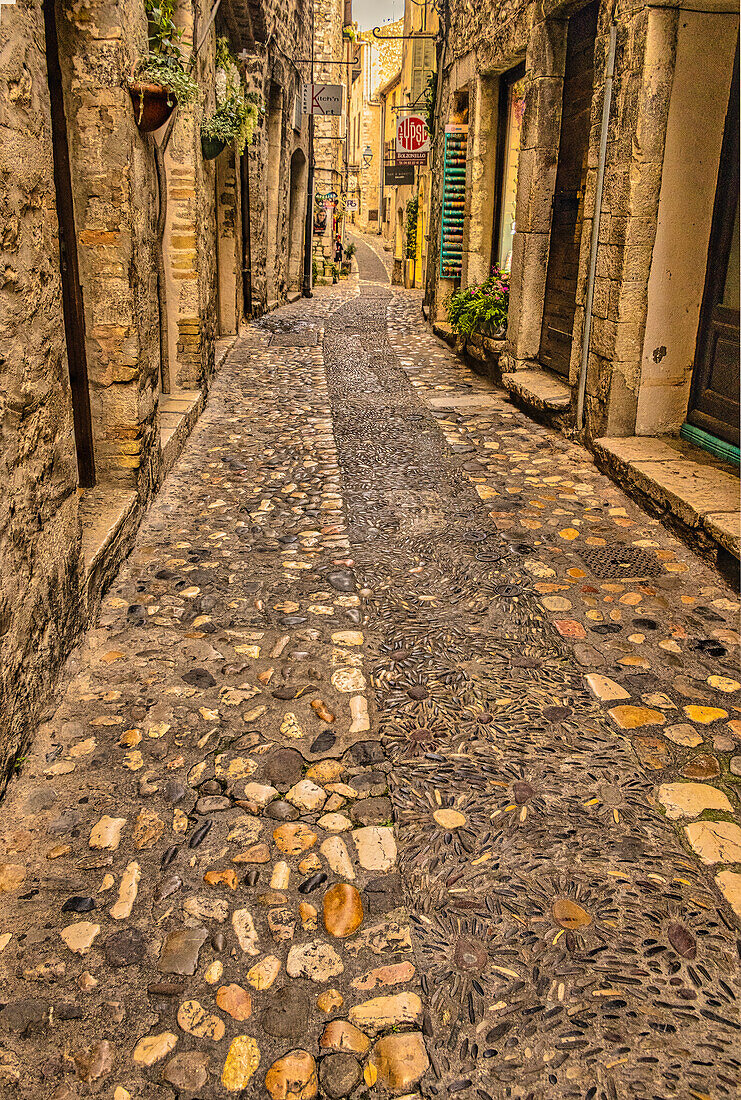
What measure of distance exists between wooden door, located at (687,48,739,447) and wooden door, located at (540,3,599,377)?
1785mm

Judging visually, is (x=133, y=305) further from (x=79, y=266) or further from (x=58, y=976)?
(x=58, y=976)

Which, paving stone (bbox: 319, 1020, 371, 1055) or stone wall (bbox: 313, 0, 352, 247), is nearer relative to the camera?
paving stone (bbox: 319, 1020, 371, 1055)

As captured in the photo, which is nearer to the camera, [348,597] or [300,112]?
[348,597]

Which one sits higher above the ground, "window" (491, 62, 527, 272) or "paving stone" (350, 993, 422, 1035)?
"window" (491, 62, 527, 272)

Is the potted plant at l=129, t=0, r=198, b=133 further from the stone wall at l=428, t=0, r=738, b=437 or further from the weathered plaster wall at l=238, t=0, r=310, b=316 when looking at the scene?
the weathered plaster wall at l=238, t=0, r=310, b=316

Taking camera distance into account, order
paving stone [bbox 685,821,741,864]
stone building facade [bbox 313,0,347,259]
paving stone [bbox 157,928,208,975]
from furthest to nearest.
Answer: stone building facade [bbox 313,0,347,259] → paving stone [bbox 685,821,741,864] → paving stone [bbox 157,928,208,975]

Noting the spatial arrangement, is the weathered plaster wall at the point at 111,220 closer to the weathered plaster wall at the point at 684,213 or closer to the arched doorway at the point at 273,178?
the weathered plaster wall at the point at 684,213

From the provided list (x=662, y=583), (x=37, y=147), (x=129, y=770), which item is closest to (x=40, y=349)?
(x=37, y=147)

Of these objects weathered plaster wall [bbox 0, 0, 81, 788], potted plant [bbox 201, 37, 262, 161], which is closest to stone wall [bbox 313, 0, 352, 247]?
potted plant [bbox 201, 37, 262, 161]

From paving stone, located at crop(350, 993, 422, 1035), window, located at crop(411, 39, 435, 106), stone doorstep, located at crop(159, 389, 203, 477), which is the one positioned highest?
window, located at crop(411, 39, 435, 106)

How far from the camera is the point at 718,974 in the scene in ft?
5.89

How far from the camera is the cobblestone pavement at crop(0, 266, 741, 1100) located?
1.63 metres

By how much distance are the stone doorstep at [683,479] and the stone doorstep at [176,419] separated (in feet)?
8.52

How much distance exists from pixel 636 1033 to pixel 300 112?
1671cm
